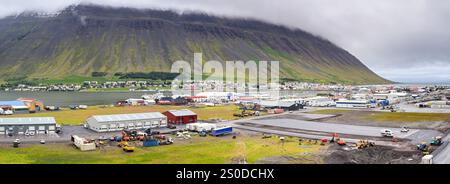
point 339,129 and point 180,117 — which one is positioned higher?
point 180,117

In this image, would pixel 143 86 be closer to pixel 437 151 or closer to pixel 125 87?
pixel 125 87

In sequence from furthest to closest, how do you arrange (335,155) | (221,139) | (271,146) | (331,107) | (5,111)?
(331,107), (5,111), (221,139), (271,146), (335,155)

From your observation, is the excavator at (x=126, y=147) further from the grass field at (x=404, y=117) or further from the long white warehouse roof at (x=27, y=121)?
the grass field at (x=404, y=117)

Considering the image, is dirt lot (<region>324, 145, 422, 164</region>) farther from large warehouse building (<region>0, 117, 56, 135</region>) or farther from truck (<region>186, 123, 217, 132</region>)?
large warehouse building (<region>0, 117, 56, 135</region>)

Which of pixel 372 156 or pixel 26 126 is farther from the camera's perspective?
pixel 26 126

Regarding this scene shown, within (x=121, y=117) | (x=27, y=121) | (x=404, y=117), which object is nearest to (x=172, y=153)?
(x=121, y=117)

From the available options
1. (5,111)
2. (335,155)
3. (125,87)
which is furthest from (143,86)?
(335,155)

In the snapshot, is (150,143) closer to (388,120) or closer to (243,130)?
(243,130)
